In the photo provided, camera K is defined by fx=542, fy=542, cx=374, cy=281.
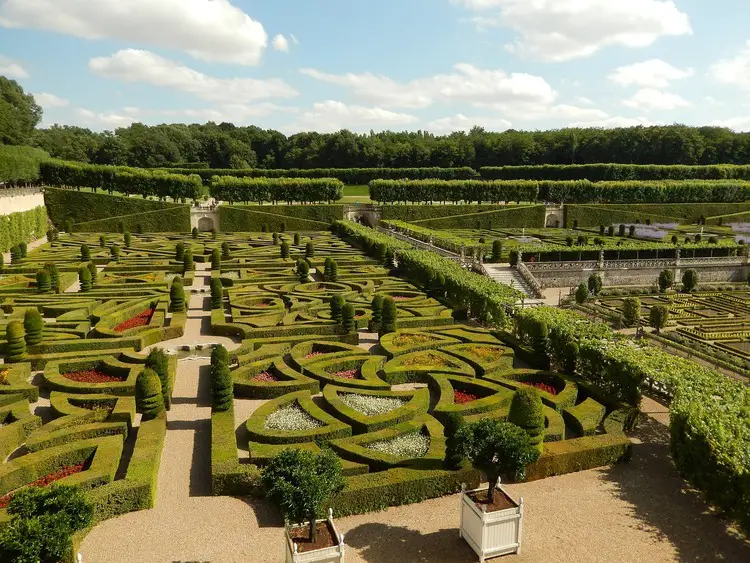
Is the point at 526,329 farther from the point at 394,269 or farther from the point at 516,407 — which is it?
the point at 394,269

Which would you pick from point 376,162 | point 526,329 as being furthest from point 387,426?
point 376,162

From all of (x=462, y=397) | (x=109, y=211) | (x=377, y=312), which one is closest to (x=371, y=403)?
(x=462, y=397)

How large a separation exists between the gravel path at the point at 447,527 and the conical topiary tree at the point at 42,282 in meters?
19.5

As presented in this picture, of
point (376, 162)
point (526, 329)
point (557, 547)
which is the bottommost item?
point (557, 547)

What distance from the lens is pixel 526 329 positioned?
70.2ft

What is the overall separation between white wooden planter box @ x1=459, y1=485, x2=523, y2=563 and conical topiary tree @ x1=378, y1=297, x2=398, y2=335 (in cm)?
1238

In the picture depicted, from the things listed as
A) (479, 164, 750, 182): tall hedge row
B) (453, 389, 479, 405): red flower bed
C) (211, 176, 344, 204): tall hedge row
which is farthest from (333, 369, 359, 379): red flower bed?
(479, 164, 750, 182): tall hedge row

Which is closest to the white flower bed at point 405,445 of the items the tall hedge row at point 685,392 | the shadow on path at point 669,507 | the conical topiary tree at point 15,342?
the shadow on path at point 669,507

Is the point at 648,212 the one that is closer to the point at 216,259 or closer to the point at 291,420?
the point at 216,259

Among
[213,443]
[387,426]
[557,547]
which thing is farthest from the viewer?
[387,426]

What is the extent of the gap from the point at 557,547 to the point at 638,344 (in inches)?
394

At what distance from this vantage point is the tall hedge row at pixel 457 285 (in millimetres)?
24234

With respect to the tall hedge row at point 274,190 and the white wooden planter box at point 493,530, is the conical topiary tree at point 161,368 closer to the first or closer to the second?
the white wooden planter box at point 493,530

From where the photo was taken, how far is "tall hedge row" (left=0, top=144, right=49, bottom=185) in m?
55.9
